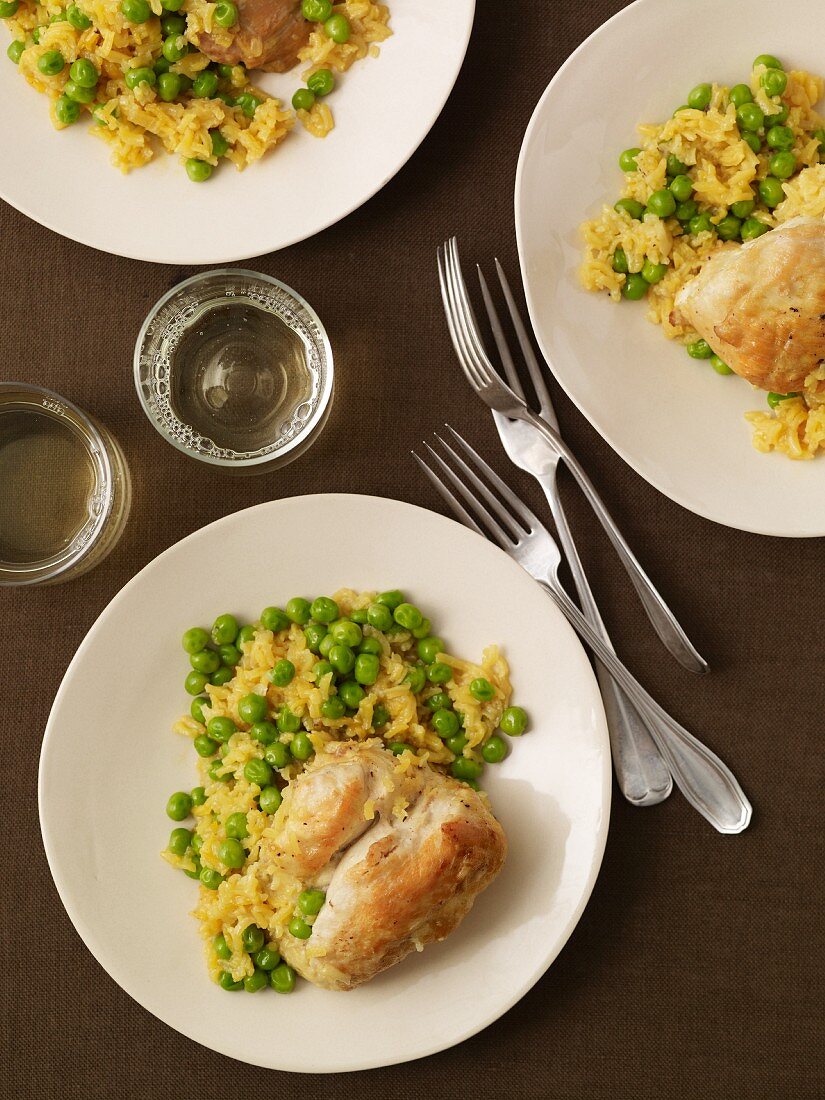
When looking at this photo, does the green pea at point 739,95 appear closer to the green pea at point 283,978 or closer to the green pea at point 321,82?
the green pea at point 321,82

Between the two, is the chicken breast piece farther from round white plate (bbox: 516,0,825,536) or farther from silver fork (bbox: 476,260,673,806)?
silver fork (bbox: 476,260,673,806)

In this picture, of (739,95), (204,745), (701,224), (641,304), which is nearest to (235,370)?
(204,745)

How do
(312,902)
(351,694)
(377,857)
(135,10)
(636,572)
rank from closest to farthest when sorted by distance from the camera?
(377,857) < (312,902) < (135,10) < (351,694) < (636,572)

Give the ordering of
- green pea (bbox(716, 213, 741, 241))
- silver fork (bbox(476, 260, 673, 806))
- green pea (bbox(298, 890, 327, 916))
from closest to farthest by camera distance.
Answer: green pea (bbox(298, 890, 327, 916)) → green pea (bbox(716, 213, 741, 241)) → silver fork (bbox(476, 260, 673, 806))

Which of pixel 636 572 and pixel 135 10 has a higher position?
pixel 135 10

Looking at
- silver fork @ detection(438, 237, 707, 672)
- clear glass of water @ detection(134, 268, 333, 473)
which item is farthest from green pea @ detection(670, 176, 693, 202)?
clear glass of water @ detection(134, 268, 333, 473)

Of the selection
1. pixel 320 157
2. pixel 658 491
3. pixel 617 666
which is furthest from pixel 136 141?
pixel 617 666

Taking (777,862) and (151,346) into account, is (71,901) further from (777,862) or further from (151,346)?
(777,862)

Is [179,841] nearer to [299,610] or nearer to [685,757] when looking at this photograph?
[299,610]
